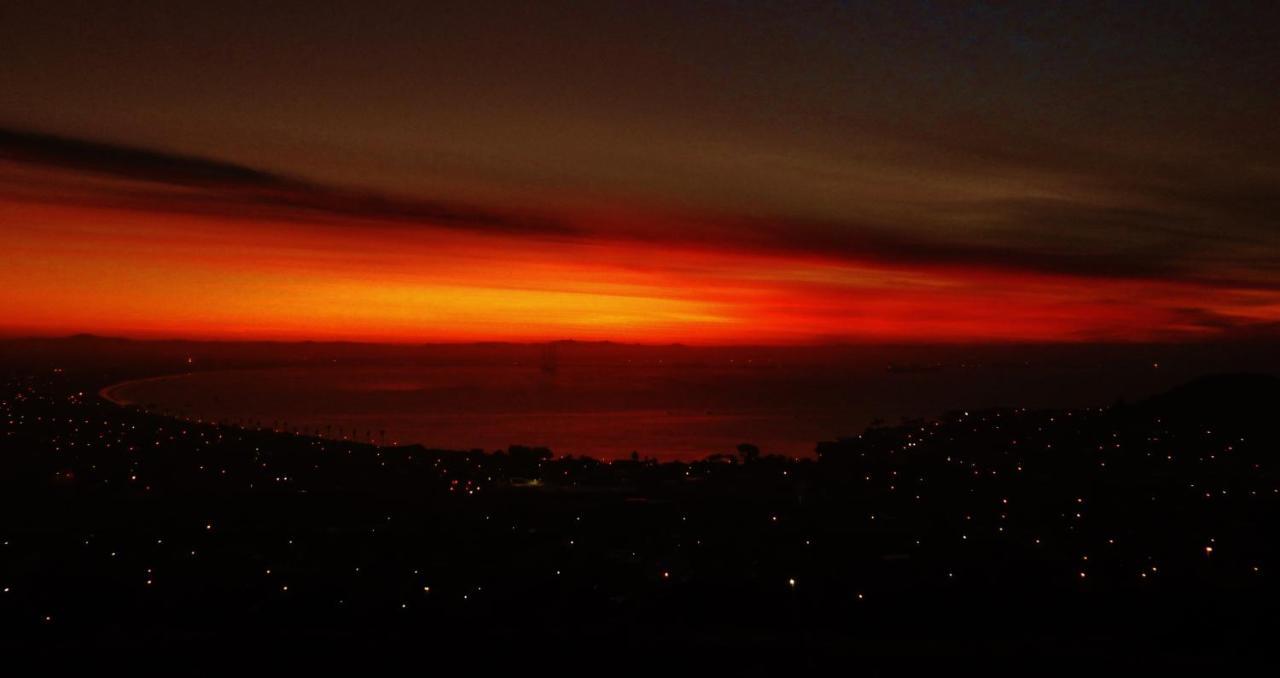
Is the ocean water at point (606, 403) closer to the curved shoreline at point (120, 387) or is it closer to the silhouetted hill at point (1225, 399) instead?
the curved shoreline at point (120, 387)

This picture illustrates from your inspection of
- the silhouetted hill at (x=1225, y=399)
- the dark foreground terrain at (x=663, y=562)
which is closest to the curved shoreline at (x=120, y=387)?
the dark foreground terrain at (x=663, y=562)

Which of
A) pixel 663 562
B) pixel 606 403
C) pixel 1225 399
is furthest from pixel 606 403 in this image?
pixel 663 562

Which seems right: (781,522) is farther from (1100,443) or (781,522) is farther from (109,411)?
(109,411)

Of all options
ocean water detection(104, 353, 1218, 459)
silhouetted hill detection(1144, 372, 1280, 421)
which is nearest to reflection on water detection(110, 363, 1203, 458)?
ocean water detection(104, 353, 1218, 459)

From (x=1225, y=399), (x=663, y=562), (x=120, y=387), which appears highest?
(x=1225, y=399)

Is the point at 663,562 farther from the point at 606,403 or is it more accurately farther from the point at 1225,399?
the point at 606,403

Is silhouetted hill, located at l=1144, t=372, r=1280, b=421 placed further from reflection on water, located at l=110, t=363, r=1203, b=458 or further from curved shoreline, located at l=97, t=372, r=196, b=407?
curved shoreline, located at l=97, t=372, r=196, b=407
